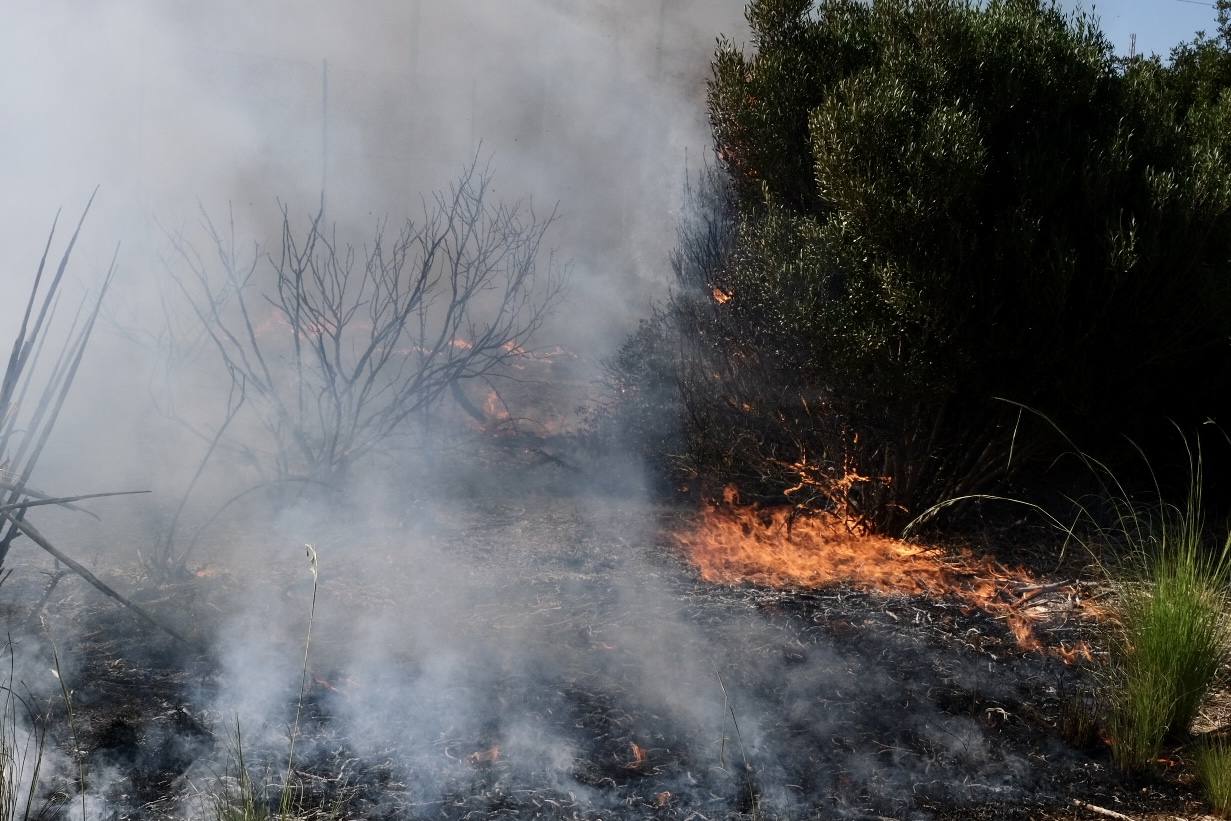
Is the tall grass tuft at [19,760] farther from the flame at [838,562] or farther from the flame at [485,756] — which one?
the flame at [838,562]

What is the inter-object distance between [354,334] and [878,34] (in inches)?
171

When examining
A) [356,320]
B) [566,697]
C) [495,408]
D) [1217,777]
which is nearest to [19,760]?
[566,697]

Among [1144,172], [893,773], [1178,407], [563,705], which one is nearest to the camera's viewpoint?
[893,773]

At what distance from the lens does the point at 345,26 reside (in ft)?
24.8

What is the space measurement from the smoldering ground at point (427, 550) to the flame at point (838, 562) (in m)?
0.23

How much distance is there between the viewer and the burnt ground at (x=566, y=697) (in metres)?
2.48

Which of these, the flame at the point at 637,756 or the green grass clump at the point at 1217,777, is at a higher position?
the flame at the point at 637,756

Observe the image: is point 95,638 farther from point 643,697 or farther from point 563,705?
point 643,697

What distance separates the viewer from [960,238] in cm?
395

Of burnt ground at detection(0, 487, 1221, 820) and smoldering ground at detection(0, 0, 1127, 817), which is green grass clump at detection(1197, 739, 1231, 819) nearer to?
burnt ground at detection(0, 487, 1221, 820)

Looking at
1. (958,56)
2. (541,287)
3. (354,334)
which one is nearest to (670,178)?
(541,287)

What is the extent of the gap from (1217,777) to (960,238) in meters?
2.26

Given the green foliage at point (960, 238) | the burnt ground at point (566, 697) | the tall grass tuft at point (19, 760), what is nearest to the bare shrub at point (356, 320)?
the burnt ground at point (566, 697)

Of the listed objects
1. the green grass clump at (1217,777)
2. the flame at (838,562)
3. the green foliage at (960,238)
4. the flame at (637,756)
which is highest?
the green foliage at (960,238)
